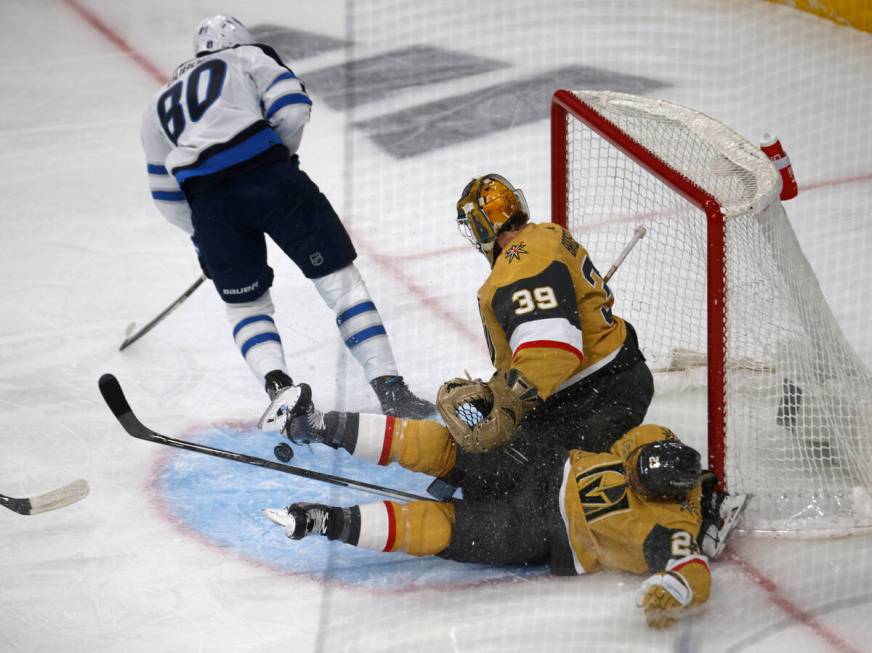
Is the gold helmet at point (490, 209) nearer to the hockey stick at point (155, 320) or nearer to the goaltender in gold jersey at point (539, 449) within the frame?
the goaltender in gold jersey at point (539, 449)

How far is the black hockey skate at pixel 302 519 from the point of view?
2629mm

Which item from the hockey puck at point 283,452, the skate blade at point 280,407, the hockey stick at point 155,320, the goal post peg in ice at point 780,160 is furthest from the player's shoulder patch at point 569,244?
the hockey stick at point 155,320

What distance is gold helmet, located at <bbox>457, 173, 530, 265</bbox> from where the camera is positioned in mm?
2750

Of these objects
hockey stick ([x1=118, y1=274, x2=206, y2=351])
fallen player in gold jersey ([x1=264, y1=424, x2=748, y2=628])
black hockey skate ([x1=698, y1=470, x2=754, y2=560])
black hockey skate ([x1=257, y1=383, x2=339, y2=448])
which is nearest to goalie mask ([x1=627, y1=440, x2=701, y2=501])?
fallen player in gold jersey ([x1=264, y1=424, x2=748, y2=628])

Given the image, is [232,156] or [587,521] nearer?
[587,521]

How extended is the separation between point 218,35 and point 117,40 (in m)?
3.53

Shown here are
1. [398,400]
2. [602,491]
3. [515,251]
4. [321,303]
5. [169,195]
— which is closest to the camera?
[602,491]

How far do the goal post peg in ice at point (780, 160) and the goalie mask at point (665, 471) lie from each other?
85 cm

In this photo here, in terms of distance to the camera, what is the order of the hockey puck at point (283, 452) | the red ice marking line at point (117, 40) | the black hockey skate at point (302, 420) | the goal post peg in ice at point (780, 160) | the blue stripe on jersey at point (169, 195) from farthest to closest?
the red ice marking line at point (117, 40)
the blue stripe on jersey at point (169, 195)
the hockey puck at point (283, 452)
the goal post peg in ice at point (780, 160)
the black hockey skate at point (302, 420)

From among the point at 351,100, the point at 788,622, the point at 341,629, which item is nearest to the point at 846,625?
the point at 788,622

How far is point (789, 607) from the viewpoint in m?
2.56

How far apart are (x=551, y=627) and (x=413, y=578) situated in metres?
0.36

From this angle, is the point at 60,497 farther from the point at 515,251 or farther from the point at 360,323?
the point at 515,251

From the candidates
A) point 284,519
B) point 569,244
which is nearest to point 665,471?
point 569,244
